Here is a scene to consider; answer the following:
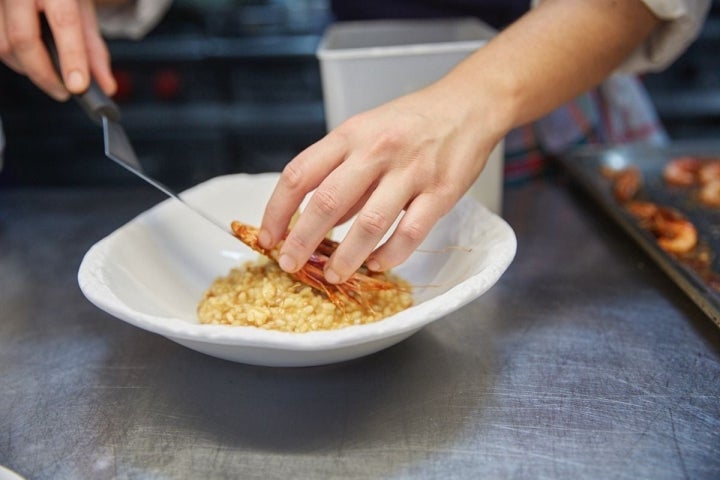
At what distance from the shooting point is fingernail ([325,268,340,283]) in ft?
2.86

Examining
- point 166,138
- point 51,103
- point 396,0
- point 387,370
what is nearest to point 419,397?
point 387,370

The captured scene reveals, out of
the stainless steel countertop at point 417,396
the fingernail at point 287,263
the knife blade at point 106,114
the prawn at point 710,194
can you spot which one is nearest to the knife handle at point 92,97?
the knife blade at point 106,114

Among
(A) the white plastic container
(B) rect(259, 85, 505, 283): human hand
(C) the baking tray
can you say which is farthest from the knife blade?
(C) the baking tray

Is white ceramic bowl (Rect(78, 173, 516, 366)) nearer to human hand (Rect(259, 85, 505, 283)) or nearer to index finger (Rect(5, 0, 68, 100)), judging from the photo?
human hand (Rect(259, 85, 505, 283))

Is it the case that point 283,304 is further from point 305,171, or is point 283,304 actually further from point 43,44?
point 43,44

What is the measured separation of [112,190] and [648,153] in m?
1.23

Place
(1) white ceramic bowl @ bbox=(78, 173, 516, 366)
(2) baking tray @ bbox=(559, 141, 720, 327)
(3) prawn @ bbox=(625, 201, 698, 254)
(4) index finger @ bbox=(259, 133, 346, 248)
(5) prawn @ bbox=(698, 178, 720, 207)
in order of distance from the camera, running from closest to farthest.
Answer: (1) white ceramic bowl @ bbox=(78, 173, 516, 366)
(4) index finger @ bbox=(259, 133, 346, 248)
(2) baking tray @ bbox=(559, 141, 720, 327)
(3) prawn @ bbox=(625, 201, 698, 254)
(5) prawn @ bbox=(698, 178, 720, 207)

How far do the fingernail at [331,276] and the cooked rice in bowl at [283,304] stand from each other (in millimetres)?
35

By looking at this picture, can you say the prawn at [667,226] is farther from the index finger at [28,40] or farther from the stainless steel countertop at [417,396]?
the index finger at [28,40]

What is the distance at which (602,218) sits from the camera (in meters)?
1.37

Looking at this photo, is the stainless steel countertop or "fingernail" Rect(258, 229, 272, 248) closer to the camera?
the stainless steel countertop

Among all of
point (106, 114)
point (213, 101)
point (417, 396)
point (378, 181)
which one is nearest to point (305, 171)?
point (378, 181)

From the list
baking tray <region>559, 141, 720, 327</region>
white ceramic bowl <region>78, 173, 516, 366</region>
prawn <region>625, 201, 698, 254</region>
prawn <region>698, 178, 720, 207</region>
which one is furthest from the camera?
prawn <region>698, 178, 720, 207</region>

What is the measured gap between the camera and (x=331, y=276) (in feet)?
2.87
